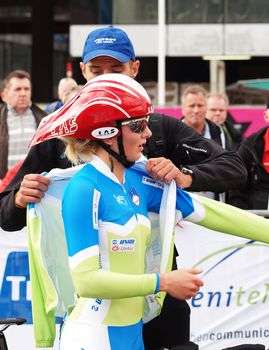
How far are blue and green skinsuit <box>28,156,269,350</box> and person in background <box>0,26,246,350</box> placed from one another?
13cm

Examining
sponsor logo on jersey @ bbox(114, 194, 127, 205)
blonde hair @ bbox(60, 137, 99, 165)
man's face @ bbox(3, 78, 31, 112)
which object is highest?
blonde hair @ bbox(60, 137, 99, 165)

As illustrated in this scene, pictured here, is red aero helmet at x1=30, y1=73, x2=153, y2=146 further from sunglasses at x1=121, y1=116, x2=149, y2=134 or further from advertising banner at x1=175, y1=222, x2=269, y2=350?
advertising banner at x1=175, y1=222, x2=269, y2=350

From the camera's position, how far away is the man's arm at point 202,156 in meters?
4.23

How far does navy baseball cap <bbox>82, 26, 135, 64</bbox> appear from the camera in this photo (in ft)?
13.5

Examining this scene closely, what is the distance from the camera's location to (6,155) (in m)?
8.72

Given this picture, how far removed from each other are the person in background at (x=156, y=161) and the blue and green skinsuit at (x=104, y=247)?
13 centimetres

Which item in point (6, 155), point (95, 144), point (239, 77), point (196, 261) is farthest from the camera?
point (239, 77)

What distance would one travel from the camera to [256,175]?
27.8ft

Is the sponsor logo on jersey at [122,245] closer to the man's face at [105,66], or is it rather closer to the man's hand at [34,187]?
the man's hand at [34,187]

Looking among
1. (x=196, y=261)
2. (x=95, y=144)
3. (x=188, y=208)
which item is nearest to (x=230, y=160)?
(x=188, y=208)

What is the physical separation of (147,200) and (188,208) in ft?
0.55

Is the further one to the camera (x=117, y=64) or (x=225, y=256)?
(x=225, y=256)

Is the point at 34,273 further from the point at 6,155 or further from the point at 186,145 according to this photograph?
the point at 6,155

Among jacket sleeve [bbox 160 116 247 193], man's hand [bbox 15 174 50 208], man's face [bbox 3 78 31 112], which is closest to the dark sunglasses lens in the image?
man's hand [bbox 15 174 50 208]
